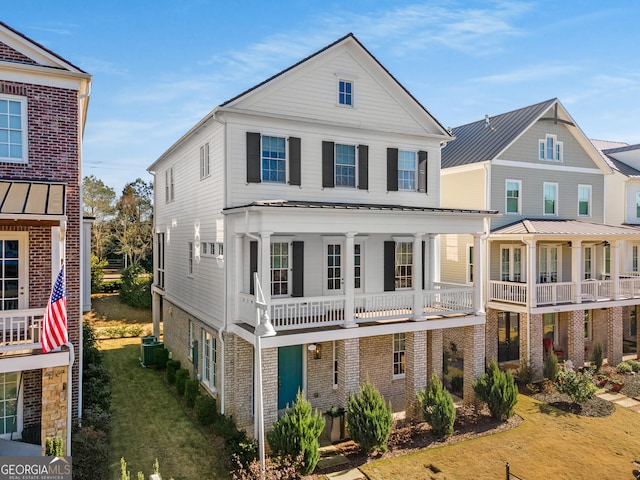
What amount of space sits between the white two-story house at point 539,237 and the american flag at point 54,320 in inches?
636

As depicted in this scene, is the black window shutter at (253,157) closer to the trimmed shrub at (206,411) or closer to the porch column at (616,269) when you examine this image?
the trimmed shrub at (206,411)

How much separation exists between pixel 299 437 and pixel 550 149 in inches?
711

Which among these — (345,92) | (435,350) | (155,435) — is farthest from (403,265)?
(155,435)

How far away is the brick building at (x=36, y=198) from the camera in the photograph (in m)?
10.5

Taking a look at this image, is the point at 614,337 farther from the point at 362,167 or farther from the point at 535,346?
the point at 362,167

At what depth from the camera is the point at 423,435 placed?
44.3 feet

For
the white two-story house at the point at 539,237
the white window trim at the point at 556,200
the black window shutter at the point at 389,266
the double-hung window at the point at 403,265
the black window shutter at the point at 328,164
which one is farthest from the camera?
the white window trim at the point at 556,200

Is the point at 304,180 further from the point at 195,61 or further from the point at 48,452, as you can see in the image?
the point at 48,452

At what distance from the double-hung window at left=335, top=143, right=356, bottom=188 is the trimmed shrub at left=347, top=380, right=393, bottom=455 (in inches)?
275

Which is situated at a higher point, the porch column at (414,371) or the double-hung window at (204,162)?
the double-hung window at (204,162)

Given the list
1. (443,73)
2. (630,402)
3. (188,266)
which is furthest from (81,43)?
(630,402)

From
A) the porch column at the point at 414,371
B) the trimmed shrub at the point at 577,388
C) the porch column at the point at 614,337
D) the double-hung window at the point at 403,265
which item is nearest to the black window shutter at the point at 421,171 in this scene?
the double-hung window at the point at 403,265

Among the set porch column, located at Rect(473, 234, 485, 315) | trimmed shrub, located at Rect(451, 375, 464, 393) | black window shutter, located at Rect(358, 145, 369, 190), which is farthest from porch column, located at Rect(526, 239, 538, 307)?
black window shutter, located at Rect(358, 145, 369, 190)

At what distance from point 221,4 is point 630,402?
1915cm
